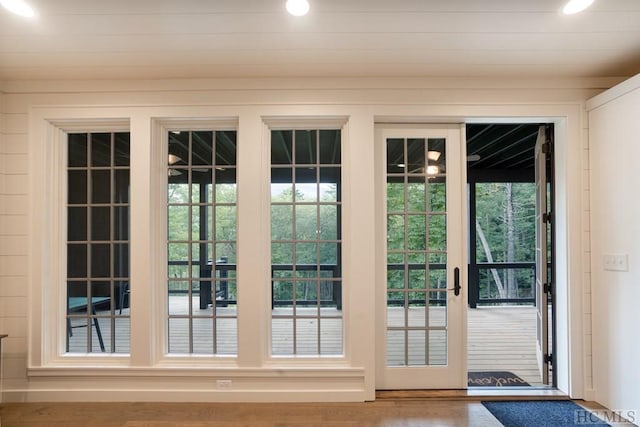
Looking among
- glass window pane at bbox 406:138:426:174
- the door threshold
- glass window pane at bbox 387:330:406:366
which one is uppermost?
glass window pane at bbox 406:138:426:174

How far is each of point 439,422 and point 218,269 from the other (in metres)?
2.01

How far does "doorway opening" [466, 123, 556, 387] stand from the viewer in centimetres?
320

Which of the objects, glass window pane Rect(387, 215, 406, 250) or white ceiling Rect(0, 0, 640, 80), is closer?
white ceiling Rect(0, 0, 640, 80)

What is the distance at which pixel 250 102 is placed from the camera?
293cm

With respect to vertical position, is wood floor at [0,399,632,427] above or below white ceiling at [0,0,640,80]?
below

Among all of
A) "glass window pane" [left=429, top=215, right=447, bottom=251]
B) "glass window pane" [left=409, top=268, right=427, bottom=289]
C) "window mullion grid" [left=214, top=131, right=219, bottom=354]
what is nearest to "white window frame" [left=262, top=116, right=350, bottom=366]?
"window mullion grid" [left=214, top=131, right=219, bottom=354]

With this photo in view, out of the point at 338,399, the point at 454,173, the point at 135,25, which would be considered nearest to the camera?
the point at 135,25

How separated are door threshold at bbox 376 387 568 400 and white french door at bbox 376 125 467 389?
0.06 metres

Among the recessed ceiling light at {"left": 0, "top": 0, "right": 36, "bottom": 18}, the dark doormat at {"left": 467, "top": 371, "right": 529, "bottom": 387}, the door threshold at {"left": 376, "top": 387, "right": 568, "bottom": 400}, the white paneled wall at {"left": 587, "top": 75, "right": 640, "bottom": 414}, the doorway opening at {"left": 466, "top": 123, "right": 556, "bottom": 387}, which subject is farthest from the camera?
the dark doormat at {"left": 467, "top": 371, "right": 529, "bottom": 387}

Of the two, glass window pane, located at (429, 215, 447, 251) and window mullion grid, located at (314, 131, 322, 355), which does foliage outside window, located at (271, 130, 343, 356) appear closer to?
window mullion grid, located at (314, 131, 322, 355)

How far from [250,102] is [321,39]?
0.83 m

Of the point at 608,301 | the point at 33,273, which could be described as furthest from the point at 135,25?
the point at 608,301

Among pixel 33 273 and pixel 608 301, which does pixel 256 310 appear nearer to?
pixel 33 273

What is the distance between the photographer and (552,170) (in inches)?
124
